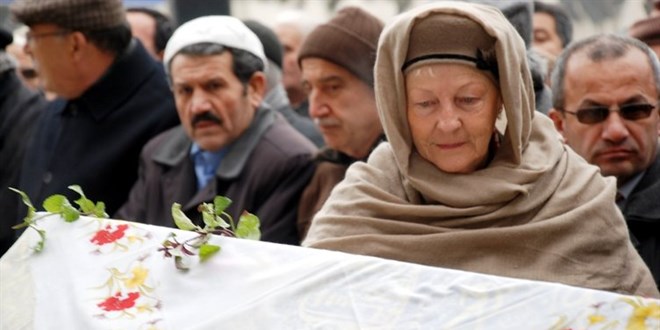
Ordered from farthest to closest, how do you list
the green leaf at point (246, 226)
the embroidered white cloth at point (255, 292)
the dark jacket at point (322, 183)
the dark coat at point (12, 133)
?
the dark coat at point (12, 133) → the dark jacket at point (322, 183) → the green leaf at point (246, 226) → the embroidered white cloth at point (255, 292)

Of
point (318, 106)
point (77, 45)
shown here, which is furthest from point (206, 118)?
point (77, 45)

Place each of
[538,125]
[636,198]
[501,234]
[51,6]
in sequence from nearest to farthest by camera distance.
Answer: [501,234], [538,125], [636,198], [51,6]

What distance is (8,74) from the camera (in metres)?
9.06

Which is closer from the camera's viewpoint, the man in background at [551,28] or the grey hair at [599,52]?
the grey hair at [599,52]

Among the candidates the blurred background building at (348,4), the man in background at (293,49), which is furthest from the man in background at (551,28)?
the blurred background building at (348,4)

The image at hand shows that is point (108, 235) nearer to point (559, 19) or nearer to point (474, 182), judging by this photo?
point (474, 182)

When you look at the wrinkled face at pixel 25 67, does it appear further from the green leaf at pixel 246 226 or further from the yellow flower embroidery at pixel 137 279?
the yellow flower embroidery at pixel 137 279

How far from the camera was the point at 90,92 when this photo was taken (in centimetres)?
804

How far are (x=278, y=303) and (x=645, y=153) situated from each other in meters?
2.33

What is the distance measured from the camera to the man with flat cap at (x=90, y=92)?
25.9 feet

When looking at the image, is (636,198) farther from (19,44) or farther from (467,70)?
(19,44)

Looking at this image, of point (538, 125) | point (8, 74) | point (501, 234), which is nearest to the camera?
point (501, 234)

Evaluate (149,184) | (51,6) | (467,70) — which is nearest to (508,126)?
(467,70)

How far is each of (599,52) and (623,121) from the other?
12.0 inches
